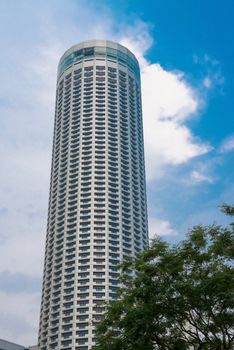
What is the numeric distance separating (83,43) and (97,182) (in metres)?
47.9

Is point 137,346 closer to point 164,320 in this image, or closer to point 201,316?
point 164,320

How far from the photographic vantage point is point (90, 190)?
116 m

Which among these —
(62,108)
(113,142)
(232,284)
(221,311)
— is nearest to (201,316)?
(221,311)

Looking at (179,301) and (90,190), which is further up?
(90,190)

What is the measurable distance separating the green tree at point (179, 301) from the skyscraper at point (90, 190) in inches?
2693

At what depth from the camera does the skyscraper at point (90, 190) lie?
9956 cm

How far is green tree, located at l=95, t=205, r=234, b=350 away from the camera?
23656 millimetres

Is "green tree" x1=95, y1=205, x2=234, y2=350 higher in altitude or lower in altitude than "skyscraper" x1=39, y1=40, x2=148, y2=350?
lower

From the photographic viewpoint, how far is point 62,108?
438ft

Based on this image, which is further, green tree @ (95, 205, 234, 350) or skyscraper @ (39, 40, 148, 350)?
skyscraper @ (39, 40, 148, 350)

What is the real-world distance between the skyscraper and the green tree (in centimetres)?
6840

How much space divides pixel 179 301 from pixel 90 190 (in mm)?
92325

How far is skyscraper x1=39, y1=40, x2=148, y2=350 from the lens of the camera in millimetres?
99562

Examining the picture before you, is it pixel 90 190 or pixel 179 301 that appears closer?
pixel 179 301
